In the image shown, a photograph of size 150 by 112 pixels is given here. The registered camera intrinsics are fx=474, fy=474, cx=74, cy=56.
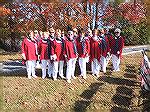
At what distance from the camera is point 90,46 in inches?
679

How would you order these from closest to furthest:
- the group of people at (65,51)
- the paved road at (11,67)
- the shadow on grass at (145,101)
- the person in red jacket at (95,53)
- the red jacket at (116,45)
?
the shadow on grass at (145,101) < the group of people at (65,51) < the person in red jacket at (95,53) < the red jacket at (116,45) < the paved road at (11,67)

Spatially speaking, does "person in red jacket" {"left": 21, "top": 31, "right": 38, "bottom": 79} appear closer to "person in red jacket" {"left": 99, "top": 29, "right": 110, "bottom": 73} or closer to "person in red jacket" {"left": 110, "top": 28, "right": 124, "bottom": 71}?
"person in red jacket" {"left": 99, "top": 29, "right": 110, "bottom": 73}

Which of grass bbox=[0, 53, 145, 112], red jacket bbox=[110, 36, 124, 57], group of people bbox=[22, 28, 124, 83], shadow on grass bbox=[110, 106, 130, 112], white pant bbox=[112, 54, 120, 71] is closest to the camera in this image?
shadow on grass bbox=[110, 106, 130, 112]

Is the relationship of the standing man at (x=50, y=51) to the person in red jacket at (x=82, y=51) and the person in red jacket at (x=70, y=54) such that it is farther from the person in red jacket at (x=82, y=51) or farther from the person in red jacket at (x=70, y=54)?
the person in red jacket at (x=82, y=51)

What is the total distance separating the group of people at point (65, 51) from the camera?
53.8 feet

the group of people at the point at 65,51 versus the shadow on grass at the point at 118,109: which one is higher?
the group of people at the point at 65,51

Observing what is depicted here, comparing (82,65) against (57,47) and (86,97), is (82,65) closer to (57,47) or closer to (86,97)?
(57,47)

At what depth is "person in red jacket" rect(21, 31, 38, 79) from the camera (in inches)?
655

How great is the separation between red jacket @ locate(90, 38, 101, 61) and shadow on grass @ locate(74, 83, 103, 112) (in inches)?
67.6

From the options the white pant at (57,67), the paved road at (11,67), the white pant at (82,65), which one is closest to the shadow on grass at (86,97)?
the white pant at (82,65)

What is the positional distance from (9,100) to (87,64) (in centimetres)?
475

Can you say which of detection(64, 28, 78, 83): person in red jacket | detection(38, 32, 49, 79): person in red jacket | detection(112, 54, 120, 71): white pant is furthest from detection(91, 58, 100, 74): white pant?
detection(38, 32, 49, 79): person in red jacket

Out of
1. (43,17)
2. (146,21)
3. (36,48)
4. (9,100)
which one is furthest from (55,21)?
(9,100)

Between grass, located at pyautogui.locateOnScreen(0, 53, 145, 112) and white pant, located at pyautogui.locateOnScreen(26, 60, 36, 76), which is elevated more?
Result: white pant, located at pyautogui.locateOnScreen(26, 60, 36, 76)
